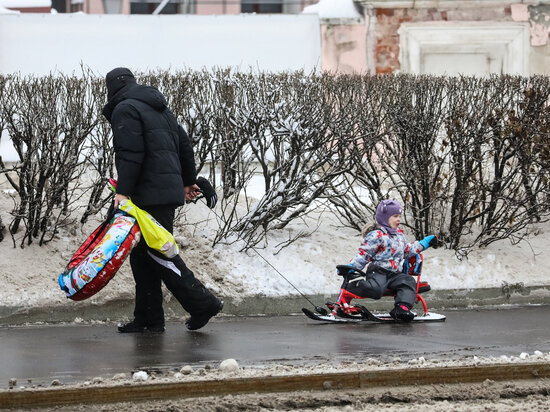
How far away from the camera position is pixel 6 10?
20609 millimetres

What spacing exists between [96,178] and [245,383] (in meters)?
5.23

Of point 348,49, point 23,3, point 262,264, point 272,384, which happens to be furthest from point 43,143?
point 23,3

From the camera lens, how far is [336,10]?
20094 mm

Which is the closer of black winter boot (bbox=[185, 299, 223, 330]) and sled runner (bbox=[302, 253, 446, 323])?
black winter boot (bbox=[185, 299, 223, 330])

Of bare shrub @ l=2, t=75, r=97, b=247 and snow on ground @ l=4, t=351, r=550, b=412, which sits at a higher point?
bare shrub @ l=2, t=75, r=97, b=247

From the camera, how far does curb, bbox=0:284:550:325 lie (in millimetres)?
10359

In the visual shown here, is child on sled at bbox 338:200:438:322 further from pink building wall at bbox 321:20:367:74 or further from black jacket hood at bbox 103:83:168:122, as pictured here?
pink building wall at bbox 321:20:367:74

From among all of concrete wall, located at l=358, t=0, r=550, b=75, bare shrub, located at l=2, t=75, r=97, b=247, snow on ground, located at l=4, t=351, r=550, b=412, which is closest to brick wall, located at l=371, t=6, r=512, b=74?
concrete wall, located at l=358, t=0, r=550, b=75

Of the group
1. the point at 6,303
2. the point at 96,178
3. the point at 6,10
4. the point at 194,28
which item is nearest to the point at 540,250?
the point at 96,178

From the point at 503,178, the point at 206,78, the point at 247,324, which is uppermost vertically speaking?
the point at 206,78

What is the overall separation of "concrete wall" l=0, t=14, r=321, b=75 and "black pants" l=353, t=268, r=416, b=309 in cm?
992

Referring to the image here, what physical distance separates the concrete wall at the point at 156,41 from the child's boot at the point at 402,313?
33.4ft

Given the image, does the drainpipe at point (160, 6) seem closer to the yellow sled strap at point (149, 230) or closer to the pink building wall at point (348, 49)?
the pink building wall at point (348, 49)

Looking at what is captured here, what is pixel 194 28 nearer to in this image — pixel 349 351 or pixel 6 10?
pixel 6 10
